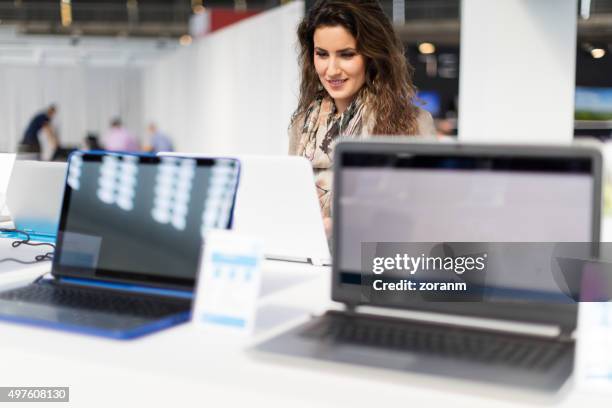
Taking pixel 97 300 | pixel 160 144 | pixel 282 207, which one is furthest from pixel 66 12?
pixel 97 300

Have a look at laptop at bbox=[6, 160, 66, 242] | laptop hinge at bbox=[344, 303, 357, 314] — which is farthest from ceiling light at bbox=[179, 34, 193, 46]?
laptop hinge at bbox=[344, 303, 357, 314]

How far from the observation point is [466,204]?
1396mm

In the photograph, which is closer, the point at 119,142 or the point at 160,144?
the point at 160,144

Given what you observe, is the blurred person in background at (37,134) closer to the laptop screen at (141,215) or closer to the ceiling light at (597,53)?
the ceiling light at (597,53)

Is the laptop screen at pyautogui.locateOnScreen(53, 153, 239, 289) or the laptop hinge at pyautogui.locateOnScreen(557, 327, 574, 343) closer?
the laptop hinge at pyautogui.locateOnScreen(557, 327, 574, 343)

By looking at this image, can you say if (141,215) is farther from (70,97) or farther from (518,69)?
(70,97)

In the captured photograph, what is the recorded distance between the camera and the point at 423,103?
3.19m

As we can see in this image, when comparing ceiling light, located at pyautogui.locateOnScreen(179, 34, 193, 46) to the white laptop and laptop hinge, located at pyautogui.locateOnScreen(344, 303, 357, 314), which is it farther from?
laptop hinge, located at pyautogui.locateOnScreen(344, 303, 357, 314)

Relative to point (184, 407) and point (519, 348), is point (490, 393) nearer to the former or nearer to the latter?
point (519, 348)

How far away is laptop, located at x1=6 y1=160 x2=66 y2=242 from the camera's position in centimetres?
238

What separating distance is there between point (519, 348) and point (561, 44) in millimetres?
3845

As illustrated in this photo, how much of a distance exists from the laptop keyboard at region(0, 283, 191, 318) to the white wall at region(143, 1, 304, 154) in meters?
3.80

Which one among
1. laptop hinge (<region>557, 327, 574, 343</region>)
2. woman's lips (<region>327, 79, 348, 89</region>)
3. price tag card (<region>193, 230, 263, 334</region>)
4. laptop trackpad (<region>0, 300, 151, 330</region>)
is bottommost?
laptop trackpad (<region>0, 300, 151, 330</region>)

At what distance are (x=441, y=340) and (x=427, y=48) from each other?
16.3 meters
